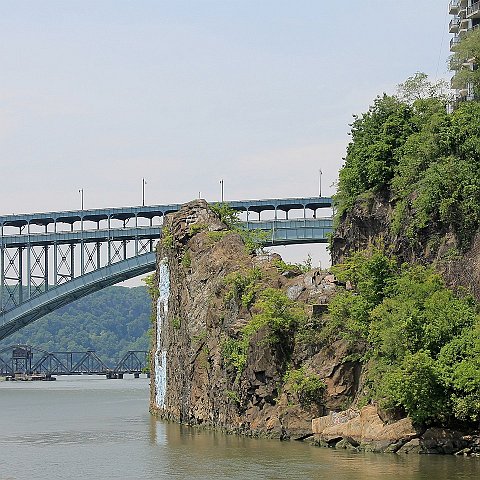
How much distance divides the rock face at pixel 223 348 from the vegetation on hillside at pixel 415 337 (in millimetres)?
1695

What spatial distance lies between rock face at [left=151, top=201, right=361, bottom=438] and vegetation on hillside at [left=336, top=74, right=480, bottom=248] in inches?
163

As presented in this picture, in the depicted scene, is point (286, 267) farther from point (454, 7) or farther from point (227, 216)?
point (454, 7)

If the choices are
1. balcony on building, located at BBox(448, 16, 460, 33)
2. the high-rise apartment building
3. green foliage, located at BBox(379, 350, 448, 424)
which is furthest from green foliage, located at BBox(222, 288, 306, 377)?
balcony on building, located at BBox(448, 16, 460, 33)

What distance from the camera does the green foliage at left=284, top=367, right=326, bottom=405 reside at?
4256 cm

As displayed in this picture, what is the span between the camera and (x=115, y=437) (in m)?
48.5

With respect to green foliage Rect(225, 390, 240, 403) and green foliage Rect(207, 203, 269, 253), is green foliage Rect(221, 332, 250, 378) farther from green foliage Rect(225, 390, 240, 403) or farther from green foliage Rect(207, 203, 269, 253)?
green foliage Rect(207, 203, 269, 253)

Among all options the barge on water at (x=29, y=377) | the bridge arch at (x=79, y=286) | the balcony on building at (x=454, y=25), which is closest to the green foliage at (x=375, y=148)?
the balcony on building at (x=454, y=25)

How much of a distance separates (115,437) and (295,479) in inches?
670

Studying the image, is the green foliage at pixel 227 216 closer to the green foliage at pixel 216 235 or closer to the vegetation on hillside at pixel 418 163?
the green foliage at pixel 216 235

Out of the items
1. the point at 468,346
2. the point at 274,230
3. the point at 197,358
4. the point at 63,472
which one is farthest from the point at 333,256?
the point at 274,230

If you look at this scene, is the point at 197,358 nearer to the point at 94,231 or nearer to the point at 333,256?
the point at 333,256

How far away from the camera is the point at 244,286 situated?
4869 centimetres

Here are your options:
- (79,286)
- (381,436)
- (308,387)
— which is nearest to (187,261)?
(308,387)

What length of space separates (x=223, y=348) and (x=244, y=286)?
2559mm
